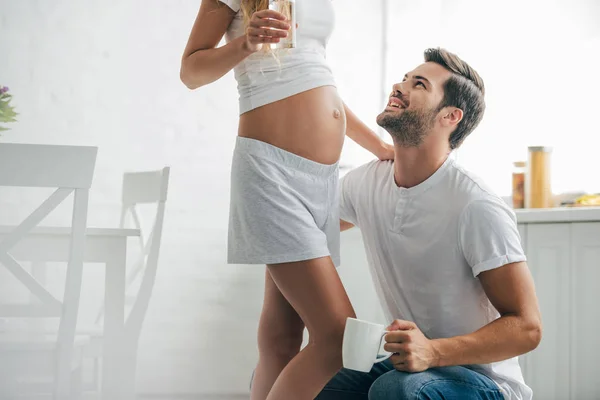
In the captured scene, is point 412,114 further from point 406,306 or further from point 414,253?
point 406,306

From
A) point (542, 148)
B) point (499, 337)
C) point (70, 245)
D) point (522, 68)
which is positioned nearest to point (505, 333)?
point (499, 337)

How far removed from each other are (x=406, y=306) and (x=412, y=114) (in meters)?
0.40

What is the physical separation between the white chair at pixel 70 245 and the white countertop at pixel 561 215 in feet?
4.57

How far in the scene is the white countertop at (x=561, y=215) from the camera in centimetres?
227

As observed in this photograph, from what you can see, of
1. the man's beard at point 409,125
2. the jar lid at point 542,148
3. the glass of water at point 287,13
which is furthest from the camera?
the jar lid at point 542,148

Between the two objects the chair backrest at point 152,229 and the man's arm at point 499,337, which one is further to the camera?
the chair backrest at point 152,229

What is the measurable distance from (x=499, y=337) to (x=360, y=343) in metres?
0.28

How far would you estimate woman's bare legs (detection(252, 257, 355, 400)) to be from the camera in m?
1.26

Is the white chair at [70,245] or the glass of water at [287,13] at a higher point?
the glass of water at [287,13]

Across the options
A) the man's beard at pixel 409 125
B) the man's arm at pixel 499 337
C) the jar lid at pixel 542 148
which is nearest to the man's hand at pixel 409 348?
the man's arm at pixel 499 337

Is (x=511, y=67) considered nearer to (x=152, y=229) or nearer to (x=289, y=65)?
(x=152, y=229)

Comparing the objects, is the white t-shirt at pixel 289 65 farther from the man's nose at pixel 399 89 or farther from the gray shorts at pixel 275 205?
the man's nose at pixel 399 89

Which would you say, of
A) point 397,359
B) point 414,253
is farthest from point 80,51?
point 397,359

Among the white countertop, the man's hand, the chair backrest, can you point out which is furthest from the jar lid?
the man's hand
